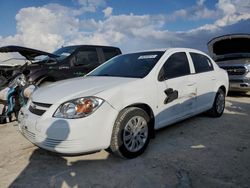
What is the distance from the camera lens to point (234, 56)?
1021 centimetres

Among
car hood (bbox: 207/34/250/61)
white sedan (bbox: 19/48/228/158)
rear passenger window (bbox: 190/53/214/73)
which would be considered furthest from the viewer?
car hood (bbox: 207/34/250/61)

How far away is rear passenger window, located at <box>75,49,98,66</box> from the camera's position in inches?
320

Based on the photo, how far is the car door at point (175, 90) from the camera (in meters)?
4.41

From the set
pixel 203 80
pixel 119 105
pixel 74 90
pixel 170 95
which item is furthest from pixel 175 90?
pixel 74 90

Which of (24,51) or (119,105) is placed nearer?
(119,105)

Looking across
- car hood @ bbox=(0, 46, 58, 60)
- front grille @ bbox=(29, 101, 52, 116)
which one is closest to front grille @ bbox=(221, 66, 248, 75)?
car hood @ bbox=(0, 46, 58, 60)

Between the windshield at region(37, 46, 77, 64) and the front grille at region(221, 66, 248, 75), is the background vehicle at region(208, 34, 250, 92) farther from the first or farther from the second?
the windshield at region(37, 46, 77, 64)

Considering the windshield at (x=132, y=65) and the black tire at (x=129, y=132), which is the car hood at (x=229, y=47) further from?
the black tire at (x=129, y=132)

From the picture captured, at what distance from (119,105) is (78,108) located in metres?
0.57

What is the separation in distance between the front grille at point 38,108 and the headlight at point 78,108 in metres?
0.25

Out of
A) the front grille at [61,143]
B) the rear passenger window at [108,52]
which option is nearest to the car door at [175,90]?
the front grille at [61,143]

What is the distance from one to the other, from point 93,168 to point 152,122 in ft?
3.79

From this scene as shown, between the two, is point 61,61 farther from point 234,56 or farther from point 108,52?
point 234,56

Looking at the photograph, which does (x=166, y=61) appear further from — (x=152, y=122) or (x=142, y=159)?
(x=142, y=159)
